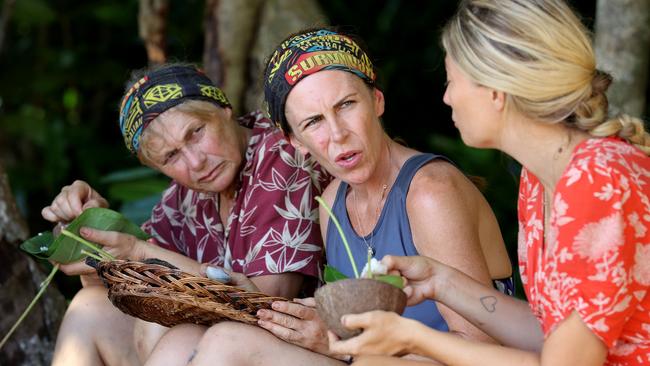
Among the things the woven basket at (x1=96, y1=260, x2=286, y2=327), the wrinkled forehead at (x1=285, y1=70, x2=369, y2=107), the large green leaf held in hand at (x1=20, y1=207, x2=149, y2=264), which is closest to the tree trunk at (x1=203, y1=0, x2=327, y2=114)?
the large green leaf held in hand at (x1=20, y1=207, x2=149, y2=264)

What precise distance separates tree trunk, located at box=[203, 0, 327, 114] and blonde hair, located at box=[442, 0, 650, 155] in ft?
10.6

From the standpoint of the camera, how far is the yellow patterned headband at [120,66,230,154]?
3404mm

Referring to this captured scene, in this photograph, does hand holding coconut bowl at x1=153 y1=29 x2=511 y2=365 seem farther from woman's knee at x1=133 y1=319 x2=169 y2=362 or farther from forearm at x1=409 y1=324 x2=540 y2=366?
forearm at x1=409 y1=324 x2=540 y2=366

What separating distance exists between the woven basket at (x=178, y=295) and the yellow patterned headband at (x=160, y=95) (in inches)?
28.4

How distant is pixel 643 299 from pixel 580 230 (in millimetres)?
252

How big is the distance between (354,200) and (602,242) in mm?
1198

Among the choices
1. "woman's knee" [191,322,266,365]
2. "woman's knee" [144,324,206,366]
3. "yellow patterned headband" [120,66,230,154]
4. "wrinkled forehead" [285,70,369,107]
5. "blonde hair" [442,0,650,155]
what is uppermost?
"blonde hair" [442,0,650,155]

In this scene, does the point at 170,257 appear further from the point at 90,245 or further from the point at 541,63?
the point at 541,63

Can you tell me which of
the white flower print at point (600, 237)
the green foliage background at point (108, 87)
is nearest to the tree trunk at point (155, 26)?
the green foliage background at point (108, 87)

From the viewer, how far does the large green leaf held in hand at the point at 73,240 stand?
3.26m

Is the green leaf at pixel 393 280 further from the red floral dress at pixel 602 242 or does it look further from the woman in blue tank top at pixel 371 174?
the woman in blue tank top at pixel 371 174

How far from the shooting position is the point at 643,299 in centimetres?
213

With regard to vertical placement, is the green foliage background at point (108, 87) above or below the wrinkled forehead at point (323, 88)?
below

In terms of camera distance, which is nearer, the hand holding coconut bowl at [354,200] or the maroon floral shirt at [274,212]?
the hand holding coconut bowl at [354,200]
